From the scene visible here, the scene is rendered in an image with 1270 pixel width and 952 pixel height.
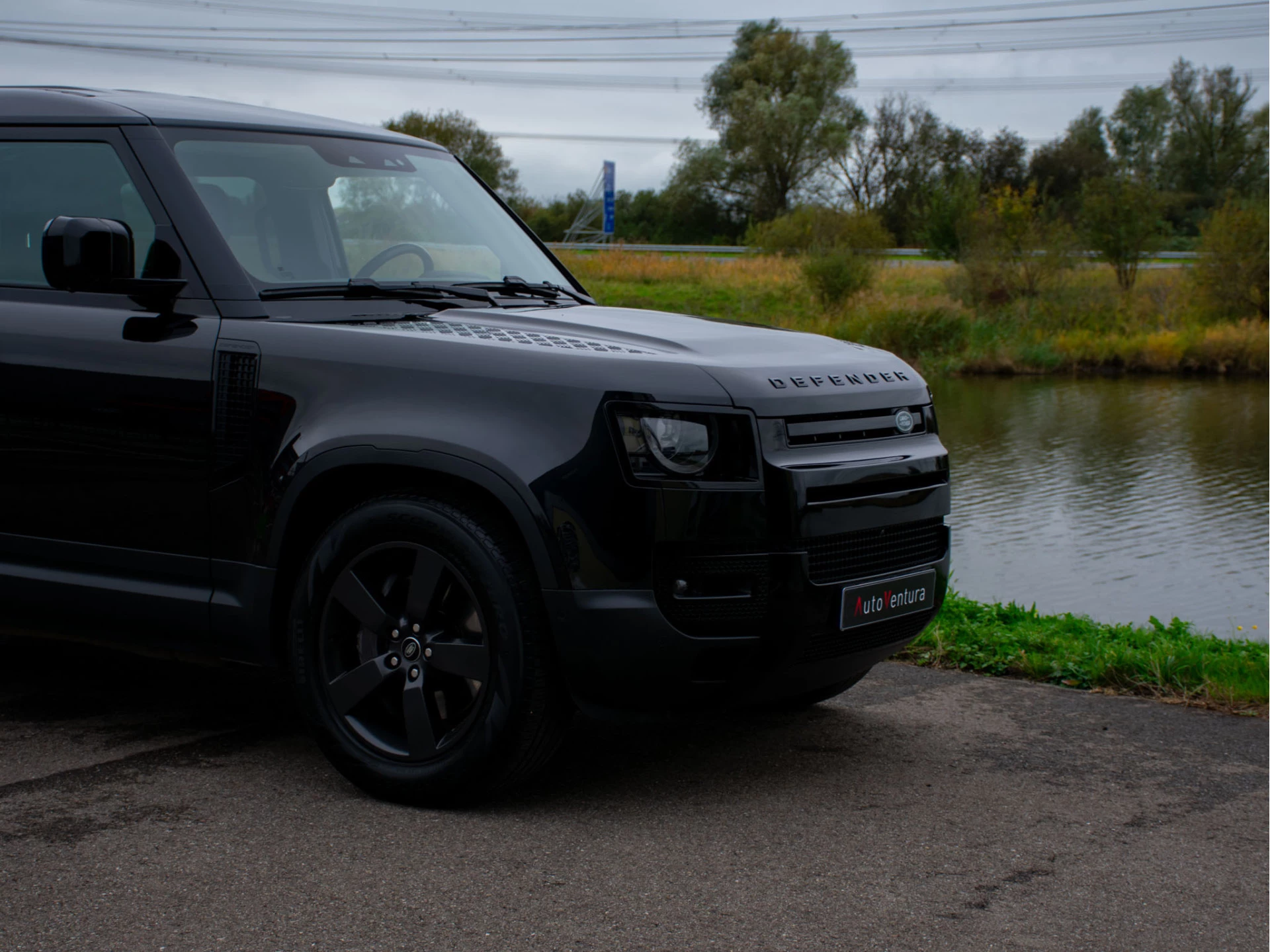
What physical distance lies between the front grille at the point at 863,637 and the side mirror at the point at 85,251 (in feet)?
7.07

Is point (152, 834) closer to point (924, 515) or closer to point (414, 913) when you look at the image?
point (414, 913)

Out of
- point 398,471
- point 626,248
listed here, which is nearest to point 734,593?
point 398,471

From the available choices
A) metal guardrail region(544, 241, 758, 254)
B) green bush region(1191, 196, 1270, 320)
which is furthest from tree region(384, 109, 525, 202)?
green bush region(1191, 196, 1270, 320)

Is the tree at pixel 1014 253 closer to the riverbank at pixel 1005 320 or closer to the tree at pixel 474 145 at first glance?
the riverbank at pixel 1005 320

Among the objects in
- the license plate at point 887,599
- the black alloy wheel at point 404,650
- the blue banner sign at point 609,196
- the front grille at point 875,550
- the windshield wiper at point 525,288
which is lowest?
the black alloy wheel at point 404,650

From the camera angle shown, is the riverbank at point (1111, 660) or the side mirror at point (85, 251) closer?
the side mirror at point (85, 251)

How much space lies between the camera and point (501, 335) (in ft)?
12.2

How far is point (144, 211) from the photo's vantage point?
407cm

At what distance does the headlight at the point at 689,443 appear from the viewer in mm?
3408

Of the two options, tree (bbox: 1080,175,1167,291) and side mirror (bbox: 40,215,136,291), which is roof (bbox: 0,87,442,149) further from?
tree (bbox: 1080,175,1167,291)

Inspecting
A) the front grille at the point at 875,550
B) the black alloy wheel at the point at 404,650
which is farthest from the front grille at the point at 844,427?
the black alloy wheel at the point at 404,650

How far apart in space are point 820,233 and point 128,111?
3604 cm

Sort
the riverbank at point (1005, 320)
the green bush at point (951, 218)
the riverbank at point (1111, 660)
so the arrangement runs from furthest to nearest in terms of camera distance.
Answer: the green bush at point (951, 218)
the riverbank at point (1005, 320)
the riverbank at point (1111, 660)

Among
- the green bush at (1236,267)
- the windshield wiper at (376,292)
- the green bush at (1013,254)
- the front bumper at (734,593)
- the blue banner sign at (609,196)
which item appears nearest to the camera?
the front bumper at (734,593)
